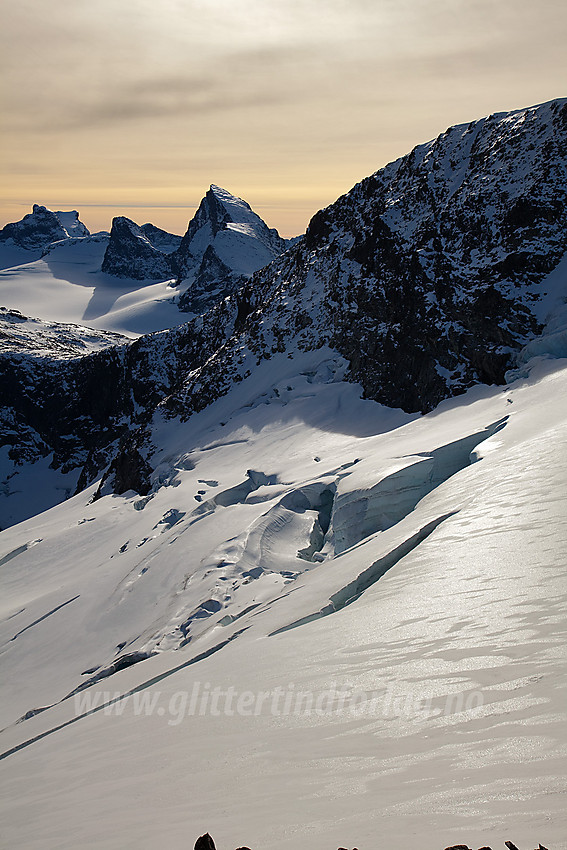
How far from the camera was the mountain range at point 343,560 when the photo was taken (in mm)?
6246

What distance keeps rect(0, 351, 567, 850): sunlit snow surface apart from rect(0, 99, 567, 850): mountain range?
55mm

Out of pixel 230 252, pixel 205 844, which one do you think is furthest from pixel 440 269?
pixel 230 252

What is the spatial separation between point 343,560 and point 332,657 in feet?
30.4

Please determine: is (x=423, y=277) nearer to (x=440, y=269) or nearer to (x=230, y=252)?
(x=440, y=269)

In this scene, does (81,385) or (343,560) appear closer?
(343,560)

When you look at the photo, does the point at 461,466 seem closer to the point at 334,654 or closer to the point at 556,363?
the point at 556,363

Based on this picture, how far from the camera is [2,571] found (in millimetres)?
41969

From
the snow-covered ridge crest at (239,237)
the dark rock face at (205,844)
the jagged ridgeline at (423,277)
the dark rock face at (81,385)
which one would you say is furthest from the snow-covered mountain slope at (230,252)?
the dark rock face at (205,844)

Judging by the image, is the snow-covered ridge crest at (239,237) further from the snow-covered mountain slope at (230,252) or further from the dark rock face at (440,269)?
the dark rock face at (440,269)

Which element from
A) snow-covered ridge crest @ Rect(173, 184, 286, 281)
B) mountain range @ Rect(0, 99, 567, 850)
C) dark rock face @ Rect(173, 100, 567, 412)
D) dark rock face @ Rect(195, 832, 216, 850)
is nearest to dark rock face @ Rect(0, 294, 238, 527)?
mountain range @ Rect(0, 99, 567, 850)

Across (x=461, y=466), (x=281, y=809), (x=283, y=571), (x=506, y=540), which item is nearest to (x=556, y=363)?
(x=461, y=466)

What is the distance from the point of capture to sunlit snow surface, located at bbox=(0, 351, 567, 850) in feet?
18.3

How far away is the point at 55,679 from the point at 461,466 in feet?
56.1

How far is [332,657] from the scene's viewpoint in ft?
34.0
